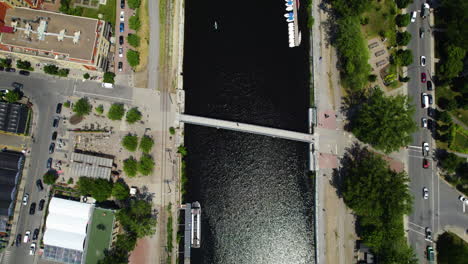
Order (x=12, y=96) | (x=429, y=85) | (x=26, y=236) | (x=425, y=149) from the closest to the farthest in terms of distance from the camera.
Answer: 1. (x=26, y=236)
2. (x=12, y=96)
3. (x=425, y=149)
4. (x=429, y=85)

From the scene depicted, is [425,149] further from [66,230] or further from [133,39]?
[66,230]

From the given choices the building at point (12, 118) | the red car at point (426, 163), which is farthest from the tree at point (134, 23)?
the red car at point (426, 163)

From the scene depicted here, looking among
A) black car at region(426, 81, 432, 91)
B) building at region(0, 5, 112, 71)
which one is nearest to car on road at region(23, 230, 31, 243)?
building at region(0, 5, 112, 71)

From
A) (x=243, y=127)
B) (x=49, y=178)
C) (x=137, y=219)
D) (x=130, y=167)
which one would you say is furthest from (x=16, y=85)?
(x=243, y=127)

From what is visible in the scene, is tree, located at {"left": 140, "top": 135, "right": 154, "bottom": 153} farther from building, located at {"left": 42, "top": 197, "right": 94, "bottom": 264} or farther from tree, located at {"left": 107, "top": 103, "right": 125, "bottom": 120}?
building, located at {"left": 42, "top": 197, "right": 94, "bottom": 264}

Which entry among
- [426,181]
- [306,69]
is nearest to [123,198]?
[306,69]

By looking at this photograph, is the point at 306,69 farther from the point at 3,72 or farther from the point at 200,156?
the point at 3,72

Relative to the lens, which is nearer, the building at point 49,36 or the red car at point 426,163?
the building at point 49,36

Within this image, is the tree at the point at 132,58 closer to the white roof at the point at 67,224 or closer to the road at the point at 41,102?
the road at the point at 41,102
